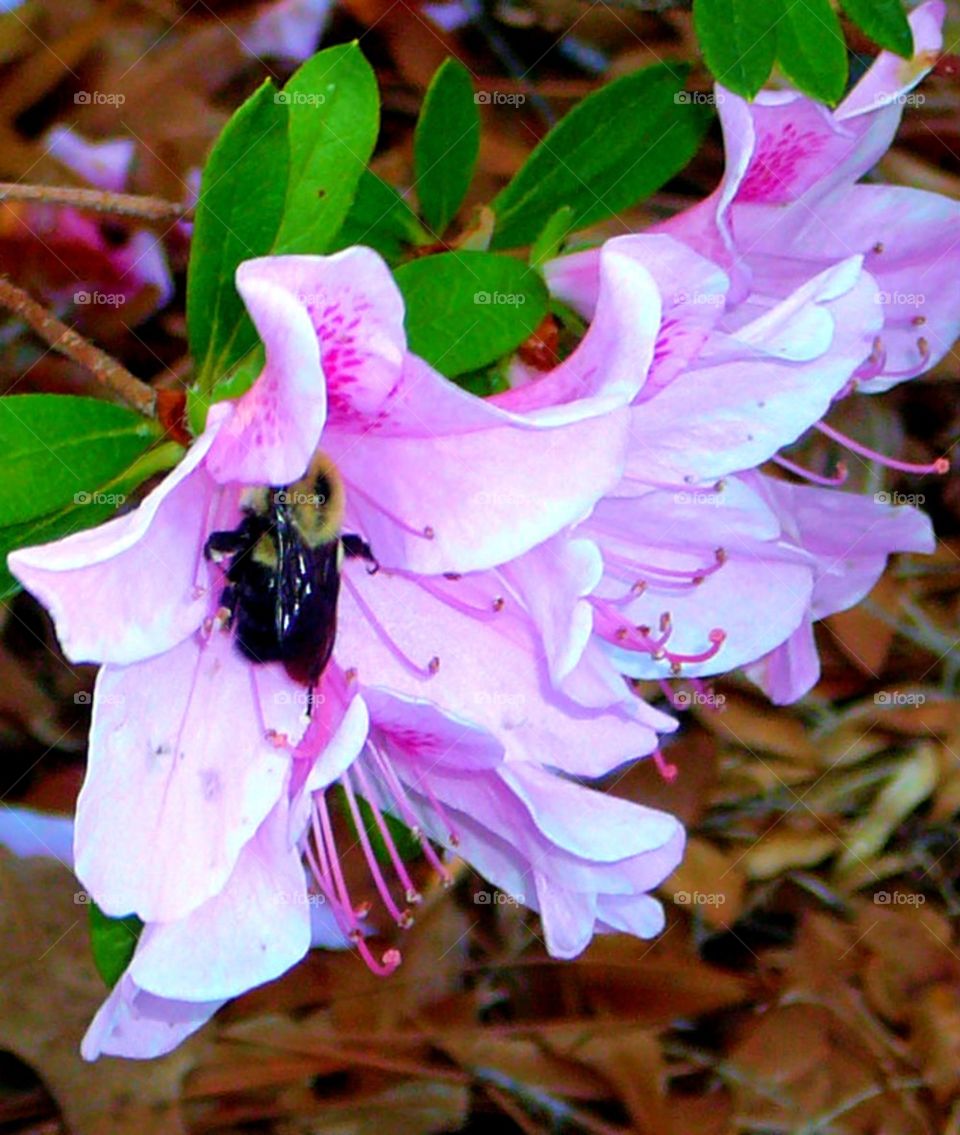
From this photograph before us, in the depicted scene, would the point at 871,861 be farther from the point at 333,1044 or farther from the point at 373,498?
the point at 373,498

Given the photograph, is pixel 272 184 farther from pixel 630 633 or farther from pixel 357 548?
pixel 630 633

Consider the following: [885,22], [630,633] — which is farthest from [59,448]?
[885,22]

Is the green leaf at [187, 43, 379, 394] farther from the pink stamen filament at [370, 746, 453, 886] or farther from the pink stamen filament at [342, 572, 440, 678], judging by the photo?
the pink stamen filament at [370, 746, 453, 886]

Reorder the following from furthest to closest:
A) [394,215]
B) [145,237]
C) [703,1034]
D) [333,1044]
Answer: [703,1034] < [333,1044] < [145,237] < [394,215]

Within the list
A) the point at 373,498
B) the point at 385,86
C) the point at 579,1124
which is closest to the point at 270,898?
the point at 373,498

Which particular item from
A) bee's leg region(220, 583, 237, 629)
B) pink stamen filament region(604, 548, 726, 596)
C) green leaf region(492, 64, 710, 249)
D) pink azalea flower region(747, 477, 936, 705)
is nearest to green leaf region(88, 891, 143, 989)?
bee's leg region(220, 583, 237, 629)

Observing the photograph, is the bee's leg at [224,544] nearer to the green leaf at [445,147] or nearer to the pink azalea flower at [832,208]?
the pink azalea flower at [832,208]

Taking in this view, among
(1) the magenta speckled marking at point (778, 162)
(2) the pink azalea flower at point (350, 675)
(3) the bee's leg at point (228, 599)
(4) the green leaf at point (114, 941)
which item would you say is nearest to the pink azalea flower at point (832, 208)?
(1) the magenta speckled marking at point (778, 162)
